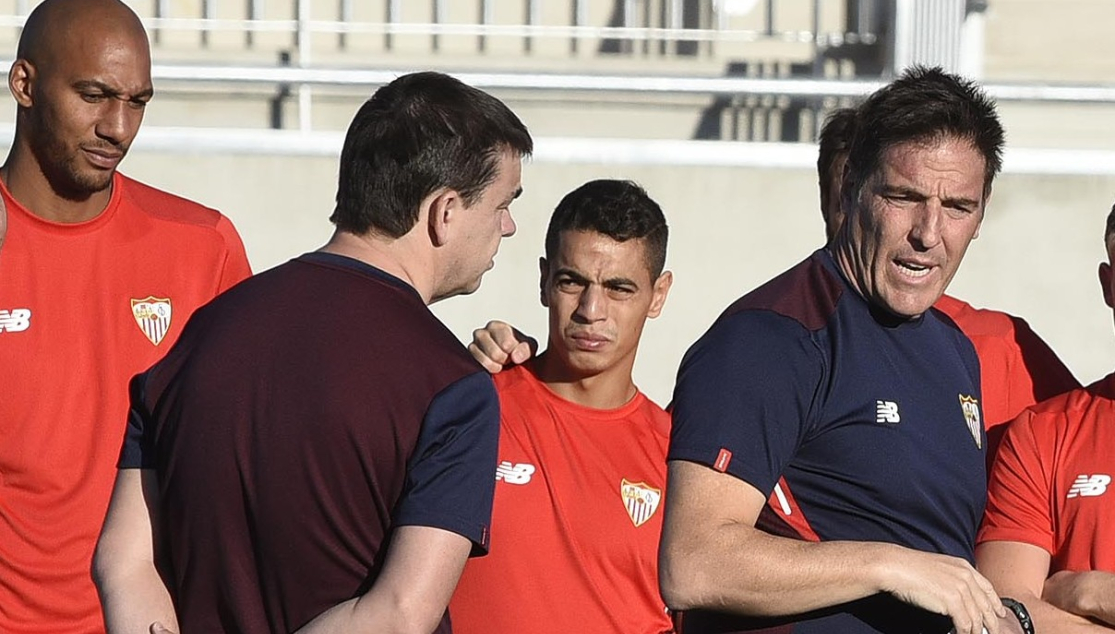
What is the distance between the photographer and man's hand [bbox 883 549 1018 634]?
2590 millimetres

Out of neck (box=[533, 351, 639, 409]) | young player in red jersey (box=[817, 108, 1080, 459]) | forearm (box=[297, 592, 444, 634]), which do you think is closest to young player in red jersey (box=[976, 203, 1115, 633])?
young player in red jersey (box=[817, 108, 1080, 459])

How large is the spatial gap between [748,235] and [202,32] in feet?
12.2

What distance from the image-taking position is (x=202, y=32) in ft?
28.4

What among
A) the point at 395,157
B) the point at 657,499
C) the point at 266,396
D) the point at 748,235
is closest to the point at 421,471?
the point at 266,396

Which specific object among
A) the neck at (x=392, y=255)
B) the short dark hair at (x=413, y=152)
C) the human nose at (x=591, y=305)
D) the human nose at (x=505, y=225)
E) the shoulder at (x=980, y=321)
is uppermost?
the short dark hair at (x=413, y=152)

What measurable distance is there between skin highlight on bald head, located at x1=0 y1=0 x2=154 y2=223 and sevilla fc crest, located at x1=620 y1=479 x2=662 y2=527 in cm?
143

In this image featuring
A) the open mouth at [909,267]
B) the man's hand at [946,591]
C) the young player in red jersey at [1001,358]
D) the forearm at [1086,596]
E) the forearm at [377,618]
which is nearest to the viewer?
the forearm at [377,618]

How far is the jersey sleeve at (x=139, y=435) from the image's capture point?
2707 mm

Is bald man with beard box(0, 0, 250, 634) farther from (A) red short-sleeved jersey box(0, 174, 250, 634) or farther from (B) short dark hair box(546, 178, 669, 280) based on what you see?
(B) short dark hair box(546, 178, 669, 280)

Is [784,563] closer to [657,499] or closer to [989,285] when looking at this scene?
[657,499]

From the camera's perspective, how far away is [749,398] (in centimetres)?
268

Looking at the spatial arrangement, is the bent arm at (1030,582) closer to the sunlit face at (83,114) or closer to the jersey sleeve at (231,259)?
the jersey sleeve at (231,259)

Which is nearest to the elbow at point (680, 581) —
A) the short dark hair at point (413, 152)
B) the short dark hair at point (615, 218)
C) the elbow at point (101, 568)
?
the short dark hair at point (413, 152)

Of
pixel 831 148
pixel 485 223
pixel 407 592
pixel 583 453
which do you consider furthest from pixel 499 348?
pixel 407 592
